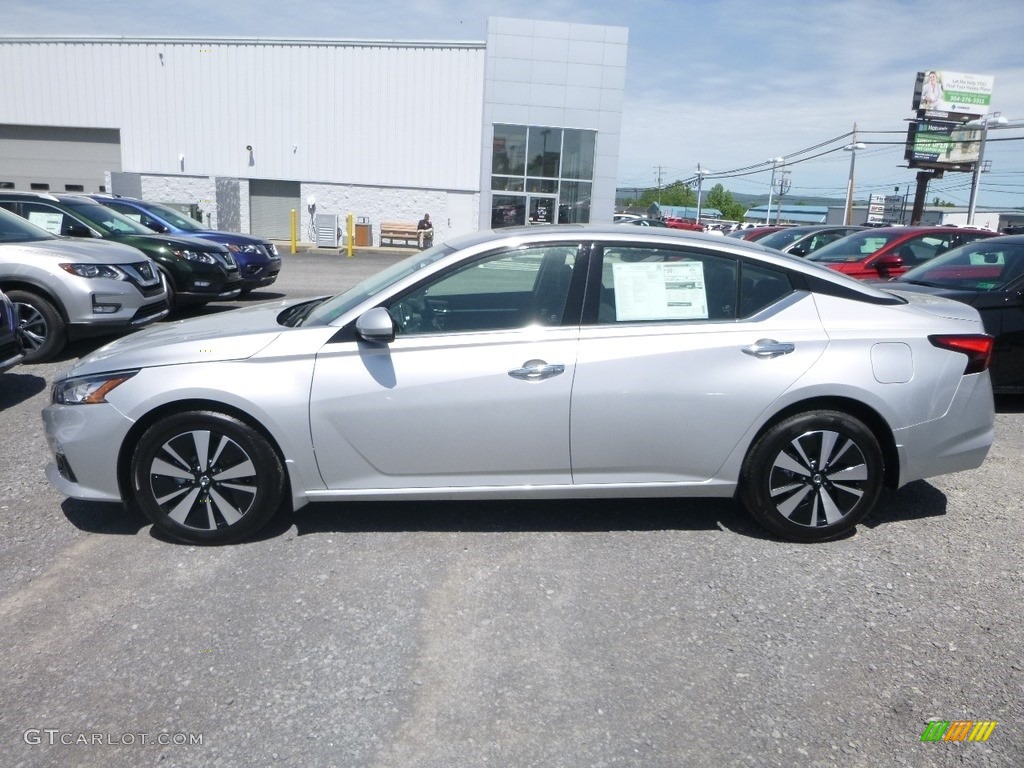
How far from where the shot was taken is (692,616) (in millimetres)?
3688

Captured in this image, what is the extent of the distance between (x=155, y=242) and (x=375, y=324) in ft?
27.7

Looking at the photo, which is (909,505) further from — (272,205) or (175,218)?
(272,205)

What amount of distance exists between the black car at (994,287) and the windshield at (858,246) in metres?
3.10

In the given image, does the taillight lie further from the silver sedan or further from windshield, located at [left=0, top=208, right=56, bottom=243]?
windshield, located at [left=0, top=208, right=56, bottom=243]

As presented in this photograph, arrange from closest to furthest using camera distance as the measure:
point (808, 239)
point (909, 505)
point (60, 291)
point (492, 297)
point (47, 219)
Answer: point (492, 297) → point (909, 505) → point (60, 291) → point (47, 219) → point (808, 239)

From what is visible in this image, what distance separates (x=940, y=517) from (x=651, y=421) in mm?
1981

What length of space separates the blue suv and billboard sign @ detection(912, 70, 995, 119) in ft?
168

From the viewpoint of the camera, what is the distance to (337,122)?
107ft

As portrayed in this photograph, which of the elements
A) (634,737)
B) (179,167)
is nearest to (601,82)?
(179,167)

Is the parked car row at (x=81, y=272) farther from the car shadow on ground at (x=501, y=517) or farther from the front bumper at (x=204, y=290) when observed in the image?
the car shadow on ground at (x=501, y=517)

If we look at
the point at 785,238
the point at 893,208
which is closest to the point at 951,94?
the point at 893,208

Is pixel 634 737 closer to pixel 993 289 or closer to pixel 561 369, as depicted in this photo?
pixel 561 369

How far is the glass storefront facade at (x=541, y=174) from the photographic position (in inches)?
1300

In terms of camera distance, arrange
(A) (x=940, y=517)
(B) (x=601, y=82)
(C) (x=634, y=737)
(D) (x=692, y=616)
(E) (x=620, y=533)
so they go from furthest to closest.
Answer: (B) (x=601, y=82) → (A) (x=940, y=517) → (E) (x=620, y=533) → (D) (x=692, y=616) → (C) (x=634, y=737)
